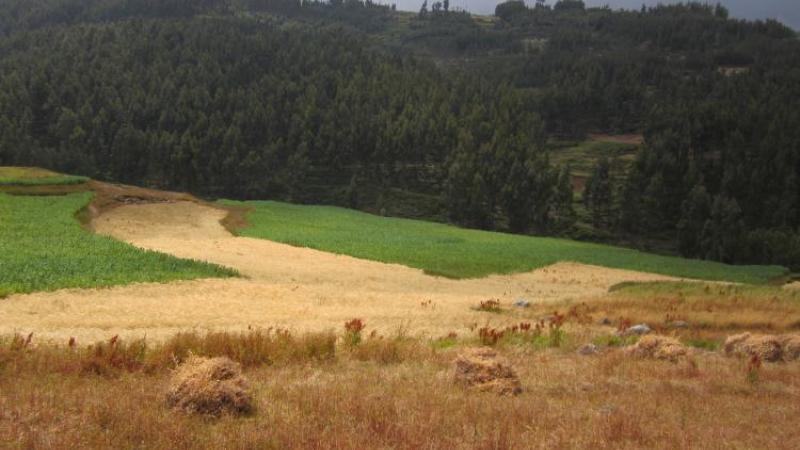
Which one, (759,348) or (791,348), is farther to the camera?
(791,348)

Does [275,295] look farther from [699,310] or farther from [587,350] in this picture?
A: [699,310]

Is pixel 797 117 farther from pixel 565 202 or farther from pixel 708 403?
pixel 708 403

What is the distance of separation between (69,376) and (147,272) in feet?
64.5

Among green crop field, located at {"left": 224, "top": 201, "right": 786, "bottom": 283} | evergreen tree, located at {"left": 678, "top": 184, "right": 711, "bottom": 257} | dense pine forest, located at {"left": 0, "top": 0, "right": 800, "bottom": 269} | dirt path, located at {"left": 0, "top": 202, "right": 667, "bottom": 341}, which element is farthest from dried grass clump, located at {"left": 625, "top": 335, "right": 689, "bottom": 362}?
evergreen tree, located at {"left": 678, "top": 184, "right": 711, "bottom": 257}

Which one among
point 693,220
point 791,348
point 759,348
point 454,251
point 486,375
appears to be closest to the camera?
point 486,375

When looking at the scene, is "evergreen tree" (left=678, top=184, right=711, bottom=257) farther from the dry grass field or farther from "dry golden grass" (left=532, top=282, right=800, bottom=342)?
the dry grass field

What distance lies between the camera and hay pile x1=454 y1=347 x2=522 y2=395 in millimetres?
11727

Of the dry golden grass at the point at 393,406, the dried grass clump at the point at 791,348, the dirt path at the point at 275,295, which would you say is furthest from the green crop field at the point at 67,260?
the dried grass clump at the point at 791,348

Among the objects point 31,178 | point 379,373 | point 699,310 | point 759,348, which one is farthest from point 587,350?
point 31,178

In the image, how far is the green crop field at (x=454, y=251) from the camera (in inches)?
1756

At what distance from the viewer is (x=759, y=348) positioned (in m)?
16.7

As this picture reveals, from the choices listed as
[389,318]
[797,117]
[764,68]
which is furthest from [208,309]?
[764,68]

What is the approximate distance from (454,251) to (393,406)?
1569 inches

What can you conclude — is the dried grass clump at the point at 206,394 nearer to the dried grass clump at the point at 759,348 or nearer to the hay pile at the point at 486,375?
the hay pile at the point at 486,375
